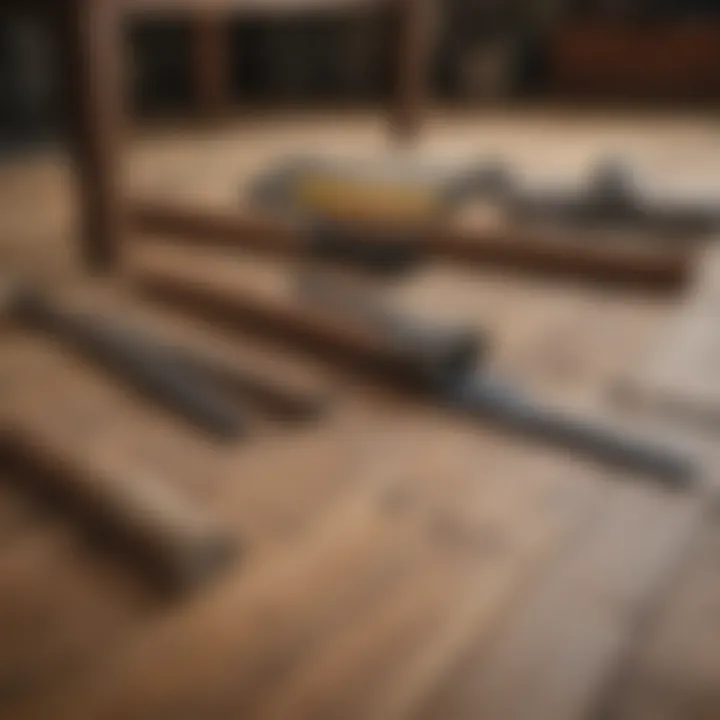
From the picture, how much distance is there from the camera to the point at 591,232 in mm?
2061

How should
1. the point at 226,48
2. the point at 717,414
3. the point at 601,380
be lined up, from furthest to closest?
the point at 226,48
the point at 601,380
the point at 717,414

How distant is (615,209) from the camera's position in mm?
2076

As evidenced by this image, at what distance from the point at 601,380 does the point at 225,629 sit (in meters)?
0.70

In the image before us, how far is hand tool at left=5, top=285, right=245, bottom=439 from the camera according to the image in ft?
4.25

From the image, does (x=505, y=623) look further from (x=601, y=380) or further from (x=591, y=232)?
(x=591, y=232)

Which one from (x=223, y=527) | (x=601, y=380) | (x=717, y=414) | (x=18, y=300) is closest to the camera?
(x=223, y=527)

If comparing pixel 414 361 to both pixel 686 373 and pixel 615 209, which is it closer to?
pixel 686 373

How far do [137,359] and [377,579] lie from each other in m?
0.59

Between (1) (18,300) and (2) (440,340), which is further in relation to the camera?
(1) (18,300)

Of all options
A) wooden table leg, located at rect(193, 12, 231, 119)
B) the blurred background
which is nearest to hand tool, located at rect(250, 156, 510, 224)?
wooden table leg, located at rect(193, 12, 231, 119)

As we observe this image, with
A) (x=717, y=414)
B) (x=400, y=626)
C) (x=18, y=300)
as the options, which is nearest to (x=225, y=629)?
(x=400, y=626)

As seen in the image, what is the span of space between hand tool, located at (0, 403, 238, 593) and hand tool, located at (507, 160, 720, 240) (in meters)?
1.18

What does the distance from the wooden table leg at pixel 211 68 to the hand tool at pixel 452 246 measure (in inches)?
51.1

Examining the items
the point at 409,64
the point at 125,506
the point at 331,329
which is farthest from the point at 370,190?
the point at 125,506
